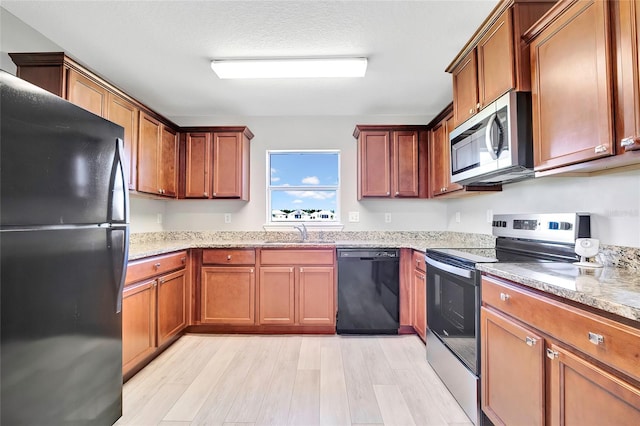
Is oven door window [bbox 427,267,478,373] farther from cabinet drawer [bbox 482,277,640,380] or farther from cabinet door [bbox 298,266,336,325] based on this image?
cabinet door [bbox 298,266,336,325]

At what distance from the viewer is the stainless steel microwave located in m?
1.60

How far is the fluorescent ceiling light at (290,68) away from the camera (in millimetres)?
2436

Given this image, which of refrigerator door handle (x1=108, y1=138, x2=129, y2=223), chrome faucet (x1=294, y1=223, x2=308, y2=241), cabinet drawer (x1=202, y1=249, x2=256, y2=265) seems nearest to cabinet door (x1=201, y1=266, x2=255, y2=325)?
cabinet drawer (x1=202, y1=249, x2=256, y2=265)

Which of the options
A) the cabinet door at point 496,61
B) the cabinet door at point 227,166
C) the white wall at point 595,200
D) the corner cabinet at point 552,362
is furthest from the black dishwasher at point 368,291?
the cabinet door at point 496,61

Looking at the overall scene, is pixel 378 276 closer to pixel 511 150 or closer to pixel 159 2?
pixel 511 150

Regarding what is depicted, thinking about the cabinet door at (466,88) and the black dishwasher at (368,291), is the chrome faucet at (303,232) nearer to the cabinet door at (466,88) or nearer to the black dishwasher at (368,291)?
the black dishwasher at (368,291)

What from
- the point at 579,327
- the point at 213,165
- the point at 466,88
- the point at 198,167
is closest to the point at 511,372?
the point at 579,327

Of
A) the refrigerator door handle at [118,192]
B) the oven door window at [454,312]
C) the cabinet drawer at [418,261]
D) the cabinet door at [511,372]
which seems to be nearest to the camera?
the cabinet door at [511,372]

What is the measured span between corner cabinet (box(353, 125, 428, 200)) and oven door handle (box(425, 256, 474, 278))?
118cm

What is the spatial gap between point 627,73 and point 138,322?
313 cm

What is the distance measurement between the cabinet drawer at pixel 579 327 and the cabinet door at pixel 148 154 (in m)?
2.99

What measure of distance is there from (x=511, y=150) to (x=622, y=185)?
1.77 feet

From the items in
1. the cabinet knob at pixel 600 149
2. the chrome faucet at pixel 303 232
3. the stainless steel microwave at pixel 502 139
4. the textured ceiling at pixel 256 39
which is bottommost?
the chrome faucet at pixel 303 232

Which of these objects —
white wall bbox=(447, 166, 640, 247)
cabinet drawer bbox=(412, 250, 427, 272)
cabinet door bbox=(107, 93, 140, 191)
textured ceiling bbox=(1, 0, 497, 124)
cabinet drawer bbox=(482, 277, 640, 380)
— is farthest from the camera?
cabinet drawer bbox=(412, 250, 427, 272)
